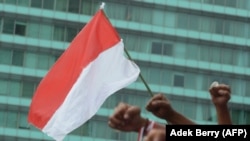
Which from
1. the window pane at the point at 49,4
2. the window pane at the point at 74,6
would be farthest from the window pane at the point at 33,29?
the window pane at the point at 74,6

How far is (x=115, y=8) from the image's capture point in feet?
164

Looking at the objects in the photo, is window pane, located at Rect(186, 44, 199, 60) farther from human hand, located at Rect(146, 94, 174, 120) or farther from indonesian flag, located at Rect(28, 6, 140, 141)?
human hand, located at Rect(146, 94, 174, 120)

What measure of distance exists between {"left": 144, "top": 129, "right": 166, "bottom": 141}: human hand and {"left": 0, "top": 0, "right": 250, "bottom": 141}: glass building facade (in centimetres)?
4250

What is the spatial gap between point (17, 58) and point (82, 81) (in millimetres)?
39026

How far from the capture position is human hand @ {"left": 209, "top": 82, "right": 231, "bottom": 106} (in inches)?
199

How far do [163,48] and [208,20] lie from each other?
3.50 m

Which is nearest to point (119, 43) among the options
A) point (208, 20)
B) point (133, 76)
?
point (133, 76)

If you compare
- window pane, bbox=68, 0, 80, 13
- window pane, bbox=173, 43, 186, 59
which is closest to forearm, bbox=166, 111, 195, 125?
window pane, bbox=68, 0, 80, 13

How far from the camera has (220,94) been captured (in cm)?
509

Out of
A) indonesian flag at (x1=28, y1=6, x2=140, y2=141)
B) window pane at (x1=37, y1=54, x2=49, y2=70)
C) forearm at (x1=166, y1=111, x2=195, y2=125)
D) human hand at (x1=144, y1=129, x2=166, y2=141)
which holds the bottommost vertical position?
human hand at (x1=144, y1=129, x2=166, y2=141)

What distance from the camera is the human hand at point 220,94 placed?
16.6 ft

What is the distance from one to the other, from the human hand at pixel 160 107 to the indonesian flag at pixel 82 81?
436 centimetres

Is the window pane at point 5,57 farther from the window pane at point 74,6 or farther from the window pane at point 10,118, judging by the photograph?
the window pane at point 74,6

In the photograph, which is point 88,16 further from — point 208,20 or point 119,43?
point 119,43
